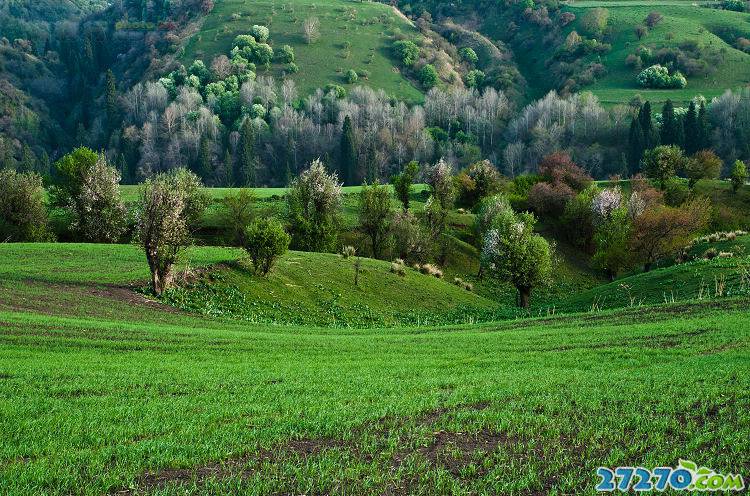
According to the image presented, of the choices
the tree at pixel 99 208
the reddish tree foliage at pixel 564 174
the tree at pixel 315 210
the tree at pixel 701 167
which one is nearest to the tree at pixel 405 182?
the tree at pixel 315 210

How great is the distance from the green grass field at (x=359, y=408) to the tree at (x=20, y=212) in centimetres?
5056

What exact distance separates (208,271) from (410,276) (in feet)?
77.1

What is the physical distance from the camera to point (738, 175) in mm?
108438

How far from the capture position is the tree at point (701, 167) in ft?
372

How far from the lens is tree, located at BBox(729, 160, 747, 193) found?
355ft

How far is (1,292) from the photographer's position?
39812 millimetres

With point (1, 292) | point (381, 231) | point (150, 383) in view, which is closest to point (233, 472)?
point (150, 383)

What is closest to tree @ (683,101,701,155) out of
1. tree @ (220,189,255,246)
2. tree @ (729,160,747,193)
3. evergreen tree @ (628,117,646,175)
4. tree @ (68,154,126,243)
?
evergreen tree @ (628,117,646,175)

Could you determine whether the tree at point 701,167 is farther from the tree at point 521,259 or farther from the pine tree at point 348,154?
the pine tree at point 348,154

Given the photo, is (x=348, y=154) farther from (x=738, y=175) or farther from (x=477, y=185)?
(x=738, y=175)

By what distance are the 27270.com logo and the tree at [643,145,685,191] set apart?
11139 cm

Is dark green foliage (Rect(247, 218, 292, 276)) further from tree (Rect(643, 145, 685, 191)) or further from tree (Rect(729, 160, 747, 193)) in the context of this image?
tree (Rect(729, 160, 747, 193))

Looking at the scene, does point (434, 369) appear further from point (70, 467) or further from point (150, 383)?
point (70, 467)

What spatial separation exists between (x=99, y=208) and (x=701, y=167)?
106 metres
